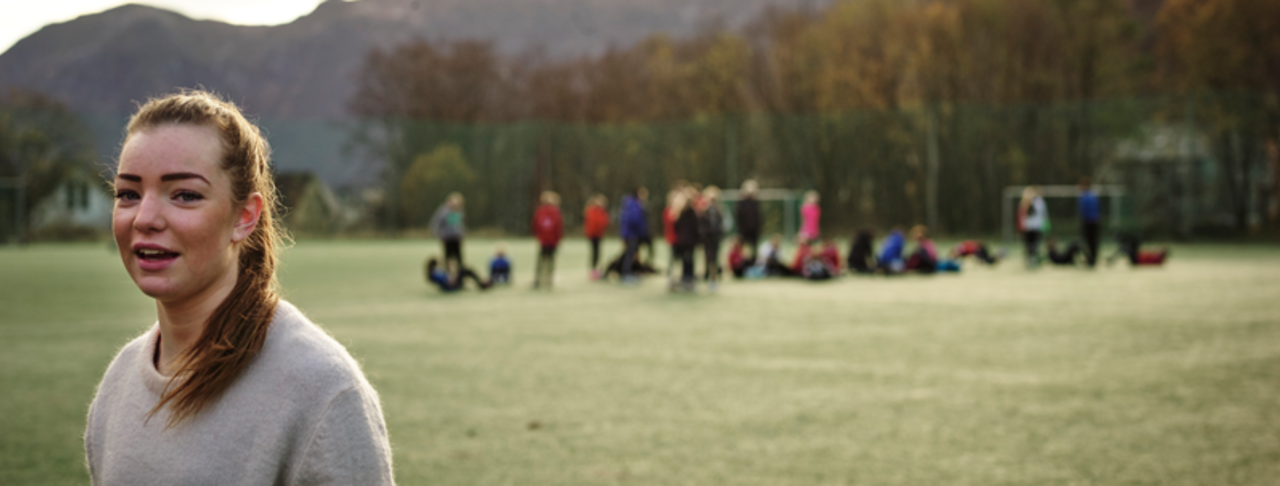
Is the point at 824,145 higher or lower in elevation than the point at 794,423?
higher

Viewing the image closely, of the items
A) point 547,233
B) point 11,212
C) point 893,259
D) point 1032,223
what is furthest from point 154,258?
point 11,212

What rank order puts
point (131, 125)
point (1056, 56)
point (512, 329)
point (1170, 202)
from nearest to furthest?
point (131, 125) → point (512, 329) → point (1170, 202) → point (1056, 56)

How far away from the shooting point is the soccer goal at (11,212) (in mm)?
34594

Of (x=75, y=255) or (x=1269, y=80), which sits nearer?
(x=75, y=255)

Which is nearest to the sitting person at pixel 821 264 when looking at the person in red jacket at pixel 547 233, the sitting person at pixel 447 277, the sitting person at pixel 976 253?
the sitting person at pixel 976 253

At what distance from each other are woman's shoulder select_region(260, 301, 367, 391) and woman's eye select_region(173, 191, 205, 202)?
189mm

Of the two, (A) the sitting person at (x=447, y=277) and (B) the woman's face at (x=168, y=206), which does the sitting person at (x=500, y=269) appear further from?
(B) the woman's face at (x=168, y=206)

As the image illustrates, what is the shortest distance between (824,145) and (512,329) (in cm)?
2982

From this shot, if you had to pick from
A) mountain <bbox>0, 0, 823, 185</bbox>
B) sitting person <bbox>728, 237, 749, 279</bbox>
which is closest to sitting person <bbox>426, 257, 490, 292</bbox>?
mountain <bbox>0, 0, 823, 185</bbox>

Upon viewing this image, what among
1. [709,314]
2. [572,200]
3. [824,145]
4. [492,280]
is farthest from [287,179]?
[709,314]

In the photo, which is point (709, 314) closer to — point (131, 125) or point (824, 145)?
point (131, 125)

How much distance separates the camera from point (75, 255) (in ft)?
91.9

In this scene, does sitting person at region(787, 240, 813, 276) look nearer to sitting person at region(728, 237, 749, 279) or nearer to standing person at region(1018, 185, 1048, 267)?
sitting person at region(728, 237, 749, 279)

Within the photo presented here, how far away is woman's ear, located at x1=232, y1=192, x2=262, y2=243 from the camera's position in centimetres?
158
